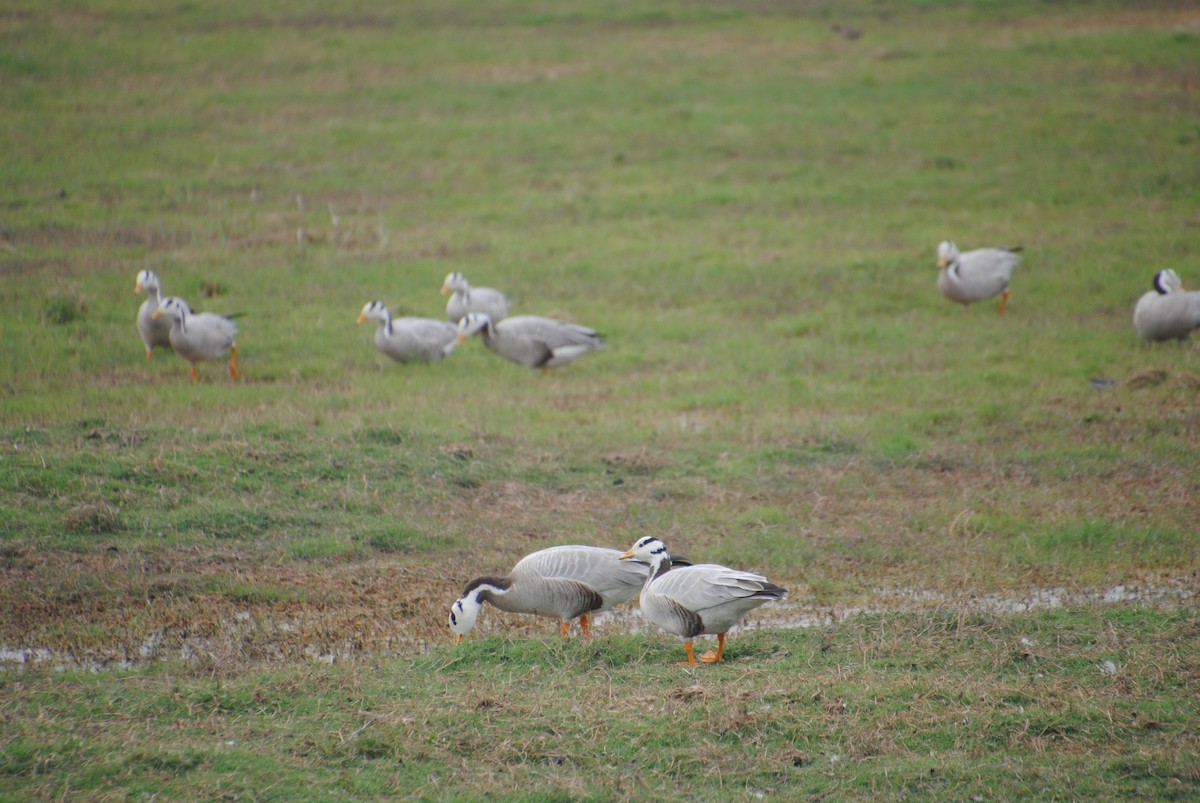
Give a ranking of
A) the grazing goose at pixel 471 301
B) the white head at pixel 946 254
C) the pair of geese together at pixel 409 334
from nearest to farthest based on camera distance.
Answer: the pair of geese together at pixel 409 334 → the grazing goose at pixel 471 301 → the white head at pixel 946 254

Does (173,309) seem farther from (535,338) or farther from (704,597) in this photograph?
(704,597)

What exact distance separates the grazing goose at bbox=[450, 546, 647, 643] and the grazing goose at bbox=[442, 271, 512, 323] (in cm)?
944

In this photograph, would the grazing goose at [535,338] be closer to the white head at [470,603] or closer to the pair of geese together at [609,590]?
the pair of geese together at [609,590]

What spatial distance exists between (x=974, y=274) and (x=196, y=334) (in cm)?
1178

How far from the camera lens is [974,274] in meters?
17.8

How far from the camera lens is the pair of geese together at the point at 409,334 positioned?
14.6 meters

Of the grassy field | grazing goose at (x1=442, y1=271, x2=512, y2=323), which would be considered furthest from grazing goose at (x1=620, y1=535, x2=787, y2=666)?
grazing goose at (x1=442, y1=271, x2=512, y2=323)

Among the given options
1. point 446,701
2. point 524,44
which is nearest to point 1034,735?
point 446,701

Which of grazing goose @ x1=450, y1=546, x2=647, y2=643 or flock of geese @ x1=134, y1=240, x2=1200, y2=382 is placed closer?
grazing goose @ x1=450, y1=546, x2=647, y2=643

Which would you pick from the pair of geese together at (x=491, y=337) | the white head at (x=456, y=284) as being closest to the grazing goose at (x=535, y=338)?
the pair of geese together at (x=491, y=337)

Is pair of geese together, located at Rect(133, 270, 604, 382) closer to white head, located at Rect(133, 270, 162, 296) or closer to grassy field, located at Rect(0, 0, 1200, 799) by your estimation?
white head, located at Rect(133, 270, 162, 296)

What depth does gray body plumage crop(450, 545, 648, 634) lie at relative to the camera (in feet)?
26.7

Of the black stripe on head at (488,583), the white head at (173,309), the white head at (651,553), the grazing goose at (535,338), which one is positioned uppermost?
the white head at (173,309)

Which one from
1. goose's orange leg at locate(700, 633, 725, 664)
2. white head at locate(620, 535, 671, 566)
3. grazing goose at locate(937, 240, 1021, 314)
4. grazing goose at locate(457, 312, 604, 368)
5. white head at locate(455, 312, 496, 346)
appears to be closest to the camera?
goose's orange leg at locate(700, 633, 725, 664)
